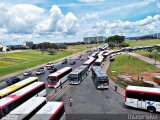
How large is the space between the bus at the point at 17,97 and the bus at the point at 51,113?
15.2ft

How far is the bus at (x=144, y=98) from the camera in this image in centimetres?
2849

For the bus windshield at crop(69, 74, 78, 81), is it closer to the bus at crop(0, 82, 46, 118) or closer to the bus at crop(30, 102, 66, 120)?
the bus at crop(0, 82, 46, 118)

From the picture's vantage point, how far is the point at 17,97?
26.9 meters

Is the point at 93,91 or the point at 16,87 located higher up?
the point at 16,87

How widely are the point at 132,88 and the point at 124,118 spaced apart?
205 inches

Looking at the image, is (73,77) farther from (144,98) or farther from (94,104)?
(144,98)

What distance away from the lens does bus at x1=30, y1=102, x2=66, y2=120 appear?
19.5m

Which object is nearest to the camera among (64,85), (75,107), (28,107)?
(28,107)

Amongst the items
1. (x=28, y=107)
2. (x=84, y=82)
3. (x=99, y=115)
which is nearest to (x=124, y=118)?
(x=99, y=115)

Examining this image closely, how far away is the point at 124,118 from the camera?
27.0 metres

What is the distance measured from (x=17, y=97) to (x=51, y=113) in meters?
8.05

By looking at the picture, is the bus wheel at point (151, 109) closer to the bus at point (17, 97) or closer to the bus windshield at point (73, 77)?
the bus at point (17, 97)

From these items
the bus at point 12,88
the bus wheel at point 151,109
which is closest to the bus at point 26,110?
the bus at point 12,88

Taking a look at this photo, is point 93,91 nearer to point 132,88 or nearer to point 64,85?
point 64,85
